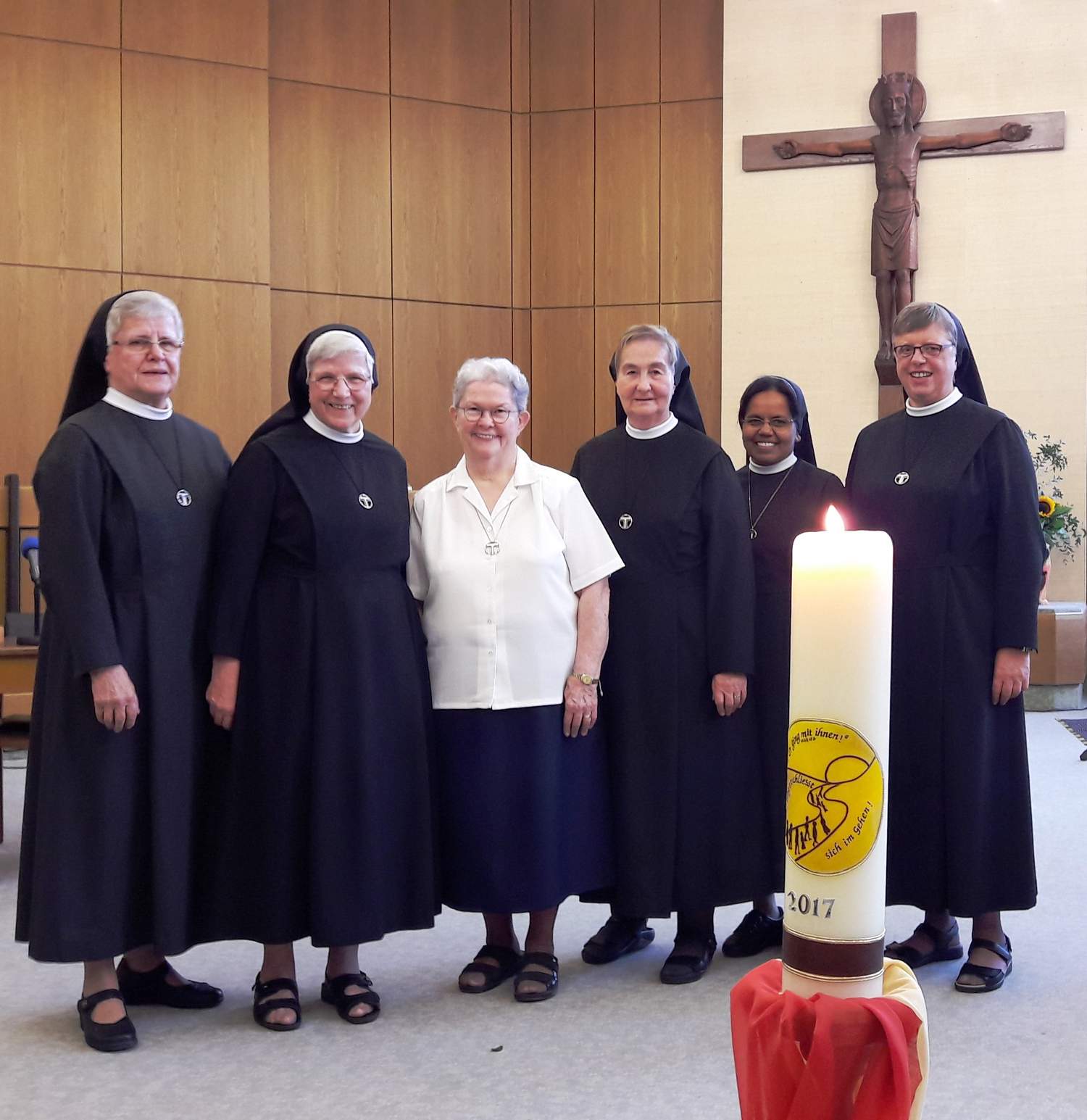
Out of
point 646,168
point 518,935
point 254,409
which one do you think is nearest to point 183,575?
point 518,935

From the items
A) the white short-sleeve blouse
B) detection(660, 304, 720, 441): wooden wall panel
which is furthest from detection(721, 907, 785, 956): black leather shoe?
detection(660, 304, 720, 441): wooden wall panel

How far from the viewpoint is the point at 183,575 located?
2971mm

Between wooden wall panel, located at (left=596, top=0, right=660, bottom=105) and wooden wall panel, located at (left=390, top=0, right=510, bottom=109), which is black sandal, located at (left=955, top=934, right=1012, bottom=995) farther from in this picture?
wooden wall panel, located at (left=390, top=0, right=510, bottom=109)

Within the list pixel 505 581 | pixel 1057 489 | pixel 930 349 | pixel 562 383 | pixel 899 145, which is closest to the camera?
pixel 505 581

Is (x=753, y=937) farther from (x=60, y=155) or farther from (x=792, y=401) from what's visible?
(x=60, y=155)

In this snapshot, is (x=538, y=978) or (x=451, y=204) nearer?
(x=538, y=978)

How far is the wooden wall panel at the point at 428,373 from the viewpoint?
372 inches

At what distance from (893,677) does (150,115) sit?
680cm

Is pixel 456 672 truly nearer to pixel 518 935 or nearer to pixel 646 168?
pixel 518 935

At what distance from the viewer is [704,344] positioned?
949cm

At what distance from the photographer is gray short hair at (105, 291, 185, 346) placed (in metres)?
2.93

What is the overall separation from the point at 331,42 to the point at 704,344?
3.34m

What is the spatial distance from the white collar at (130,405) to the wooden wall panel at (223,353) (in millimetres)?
5548

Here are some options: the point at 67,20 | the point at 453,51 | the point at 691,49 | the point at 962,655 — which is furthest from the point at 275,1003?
the point at 691,49
